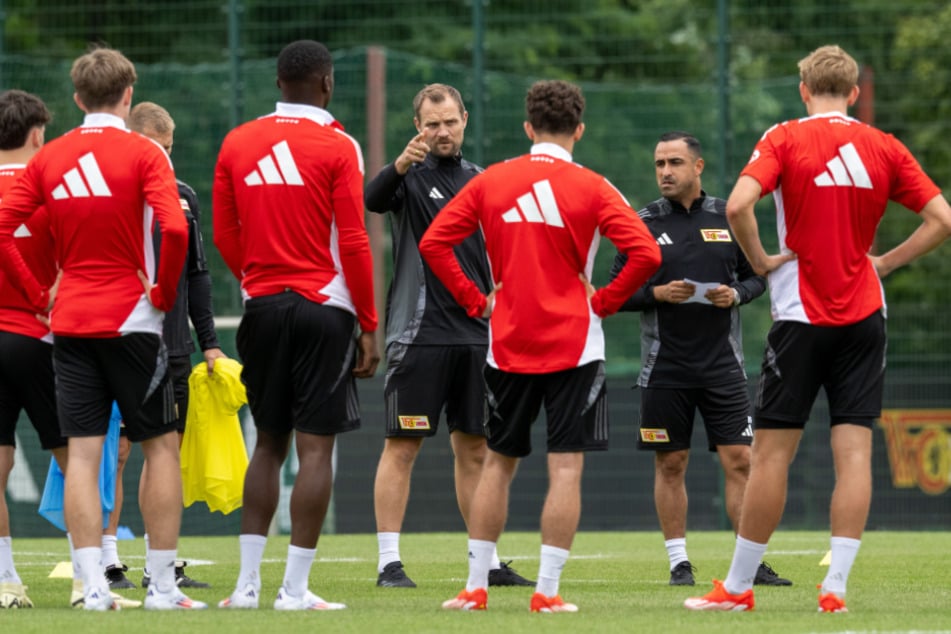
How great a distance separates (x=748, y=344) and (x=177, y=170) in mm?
5765

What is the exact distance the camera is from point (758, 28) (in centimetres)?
1986

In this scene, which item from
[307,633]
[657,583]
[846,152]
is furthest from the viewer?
[657,583]

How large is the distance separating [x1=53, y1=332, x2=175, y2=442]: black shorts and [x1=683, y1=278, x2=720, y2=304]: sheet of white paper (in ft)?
10.3

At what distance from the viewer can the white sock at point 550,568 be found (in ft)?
22.9

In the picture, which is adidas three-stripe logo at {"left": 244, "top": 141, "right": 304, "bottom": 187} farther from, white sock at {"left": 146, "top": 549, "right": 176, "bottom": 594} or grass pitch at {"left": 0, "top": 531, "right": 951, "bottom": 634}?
grass pitch at {"left": 0, "top": 531, "right": 951, "bottom": 634}

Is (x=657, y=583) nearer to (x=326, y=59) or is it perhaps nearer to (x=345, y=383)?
(x=345, y=383)

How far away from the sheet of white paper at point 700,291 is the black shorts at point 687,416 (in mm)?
442

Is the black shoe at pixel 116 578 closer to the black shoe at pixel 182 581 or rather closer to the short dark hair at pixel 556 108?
the black shoe at pixel 182 581

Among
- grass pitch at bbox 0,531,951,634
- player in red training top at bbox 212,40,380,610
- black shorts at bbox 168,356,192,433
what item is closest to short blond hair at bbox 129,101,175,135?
black shorts at bbox 168,356,192,433

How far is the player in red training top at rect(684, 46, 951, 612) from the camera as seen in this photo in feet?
22.9

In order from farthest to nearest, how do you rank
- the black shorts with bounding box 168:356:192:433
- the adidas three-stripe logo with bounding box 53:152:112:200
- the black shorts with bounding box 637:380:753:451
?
the black shorts with bounding box 637:380:753:451
the black shorts with bounding box 168:356:192:433
the adidas three-stripe logo with bounding box 53:152:112:200

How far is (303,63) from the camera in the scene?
7.13 m

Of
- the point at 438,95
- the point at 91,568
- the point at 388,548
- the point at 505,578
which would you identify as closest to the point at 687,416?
the point at 505,578

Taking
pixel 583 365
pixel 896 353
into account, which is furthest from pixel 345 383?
pixel 896 353
